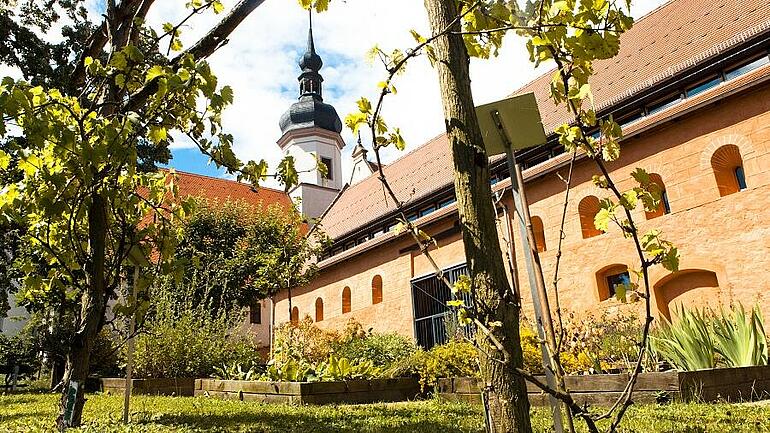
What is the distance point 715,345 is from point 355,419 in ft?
16.7

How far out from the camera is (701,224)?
1065cm

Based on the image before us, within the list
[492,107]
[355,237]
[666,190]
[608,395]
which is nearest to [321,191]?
[355,237]

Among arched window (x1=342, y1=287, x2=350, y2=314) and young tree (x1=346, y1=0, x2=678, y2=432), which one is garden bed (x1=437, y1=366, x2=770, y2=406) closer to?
young tree (x1=346, y1=0, x2=678, y2=432)

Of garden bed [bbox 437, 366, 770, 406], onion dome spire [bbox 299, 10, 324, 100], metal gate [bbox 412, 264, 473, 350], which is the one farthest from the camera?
onion dome spire [bbox 299, 10, 324, 100]

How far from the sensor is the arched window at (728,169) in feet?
35.2

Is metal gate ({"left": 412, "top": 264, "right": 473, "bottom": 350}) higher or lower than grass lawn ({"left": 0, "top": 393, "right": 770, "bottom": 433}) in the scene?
higher

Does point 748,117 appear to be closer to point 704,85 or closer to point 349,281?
point 704,85

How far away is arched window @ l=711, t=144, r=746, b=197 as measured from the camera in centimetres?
1074

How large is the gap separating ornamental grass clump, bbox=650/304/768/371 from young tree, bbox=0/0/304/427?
235 inches

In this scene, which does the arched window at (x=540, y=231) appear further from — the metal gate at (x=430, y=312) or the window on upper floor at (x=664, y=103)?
the window on upper floor at (x=664, y=103)

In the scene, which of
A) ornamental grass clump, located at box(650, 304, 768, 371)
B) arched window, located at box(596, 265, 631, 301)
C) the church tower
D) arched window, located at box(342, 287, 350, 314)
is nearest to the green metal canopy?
ornamental grass clump, located at box(650, 304, 768, 371)

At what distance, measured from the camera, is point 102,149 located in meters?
3.60

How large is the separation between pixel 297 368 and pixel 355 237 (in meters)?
12.1

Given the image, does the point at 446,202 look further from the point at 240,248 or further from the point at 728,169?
the point at 240,248
